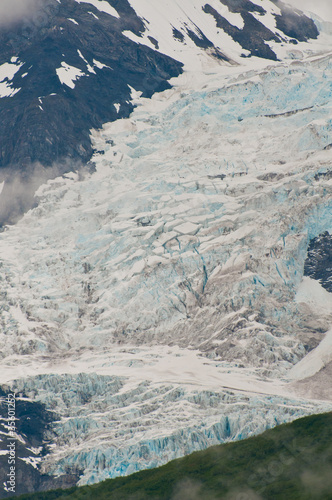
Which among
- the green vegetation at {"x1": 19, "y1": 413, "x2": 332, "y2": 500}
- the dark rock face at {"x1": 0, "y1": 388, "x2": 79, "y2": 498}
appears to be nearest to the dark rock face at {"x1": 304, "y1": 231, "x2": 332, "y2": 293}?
the dark rock face at {"x1": 0, "y1": 388, "x2": 79, "y2": 498}

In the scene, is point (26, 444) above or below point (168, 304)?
below

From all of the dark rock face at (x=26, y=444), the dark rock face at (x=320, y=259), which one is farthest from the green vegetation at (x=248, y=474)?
the dark rock face at (x=320, y=259)

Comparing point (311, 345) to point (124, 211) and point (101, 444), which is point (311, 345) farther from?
point (124, 211)

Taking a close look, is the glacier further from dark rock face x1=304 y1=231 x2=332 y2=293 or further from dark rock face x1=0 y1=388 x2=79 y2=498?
dark rock face x1=304 y1=231 x2=332 y2=293

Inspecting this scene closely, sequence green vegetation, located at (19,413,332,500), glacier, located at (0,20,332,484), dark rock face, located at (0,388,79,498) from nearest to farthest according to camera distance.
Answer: green vegetation, located at (19,413,332,500) → dark rock face, located at (0,388,79,498) → glacier, located at (0,20,332,484)

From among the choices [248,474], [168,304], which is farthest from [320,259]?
[248,474]

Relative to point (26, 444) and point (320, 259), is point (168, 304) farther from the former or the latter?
point (26, 444)
